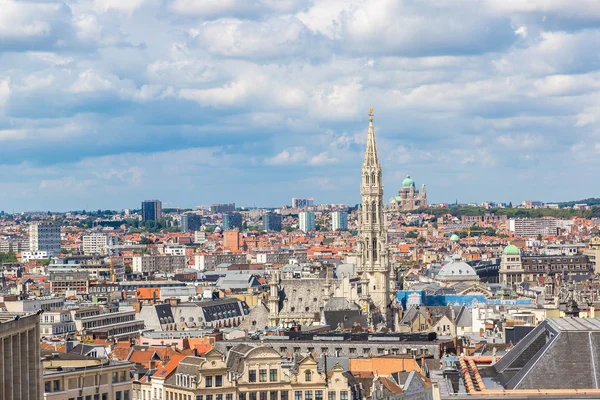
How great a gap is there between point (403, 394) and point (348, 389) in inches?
155

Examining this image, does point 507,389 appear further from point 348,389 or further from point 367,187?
point 367,187

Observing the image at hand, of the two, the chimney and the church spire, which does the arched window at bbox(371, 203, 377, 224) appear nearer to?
the church spire

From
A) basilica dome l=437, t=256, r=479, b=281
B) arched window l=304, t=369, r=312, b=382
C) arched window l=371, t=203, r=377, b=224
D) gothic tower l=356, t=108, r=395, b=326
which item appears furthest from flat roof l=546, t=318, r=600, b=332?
basilica dome l=437, t=256, r=479, b=281

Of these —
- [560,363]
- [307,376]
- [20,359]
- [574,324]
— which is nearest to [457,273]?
[307,376]

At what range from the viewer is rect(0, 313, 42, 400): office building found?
3597 centimetres

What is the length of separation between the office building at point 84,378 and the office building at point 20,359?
7964 mm

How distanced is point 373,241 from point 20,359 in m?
82.7

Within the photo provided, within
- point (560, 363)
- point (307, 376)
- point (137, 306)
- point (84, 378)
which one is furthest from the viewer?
point (137, 306)

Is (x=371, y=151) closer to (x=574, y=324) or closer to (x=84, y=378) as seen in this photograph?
(x=84, y=378)

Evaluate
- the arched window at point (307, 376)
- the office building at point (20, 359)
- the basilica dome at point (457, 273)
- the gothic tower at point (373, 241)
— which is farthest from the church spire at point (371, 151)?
the office building at point (20, 359)

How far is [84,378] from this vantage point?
49.0m

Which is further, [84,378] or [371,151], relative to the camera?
[371,151]

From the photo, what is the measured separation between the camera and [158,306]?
413ft

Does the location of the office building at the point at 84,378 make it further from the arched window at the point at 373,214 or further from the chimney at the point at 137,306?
the chimney at the point at 137,306
